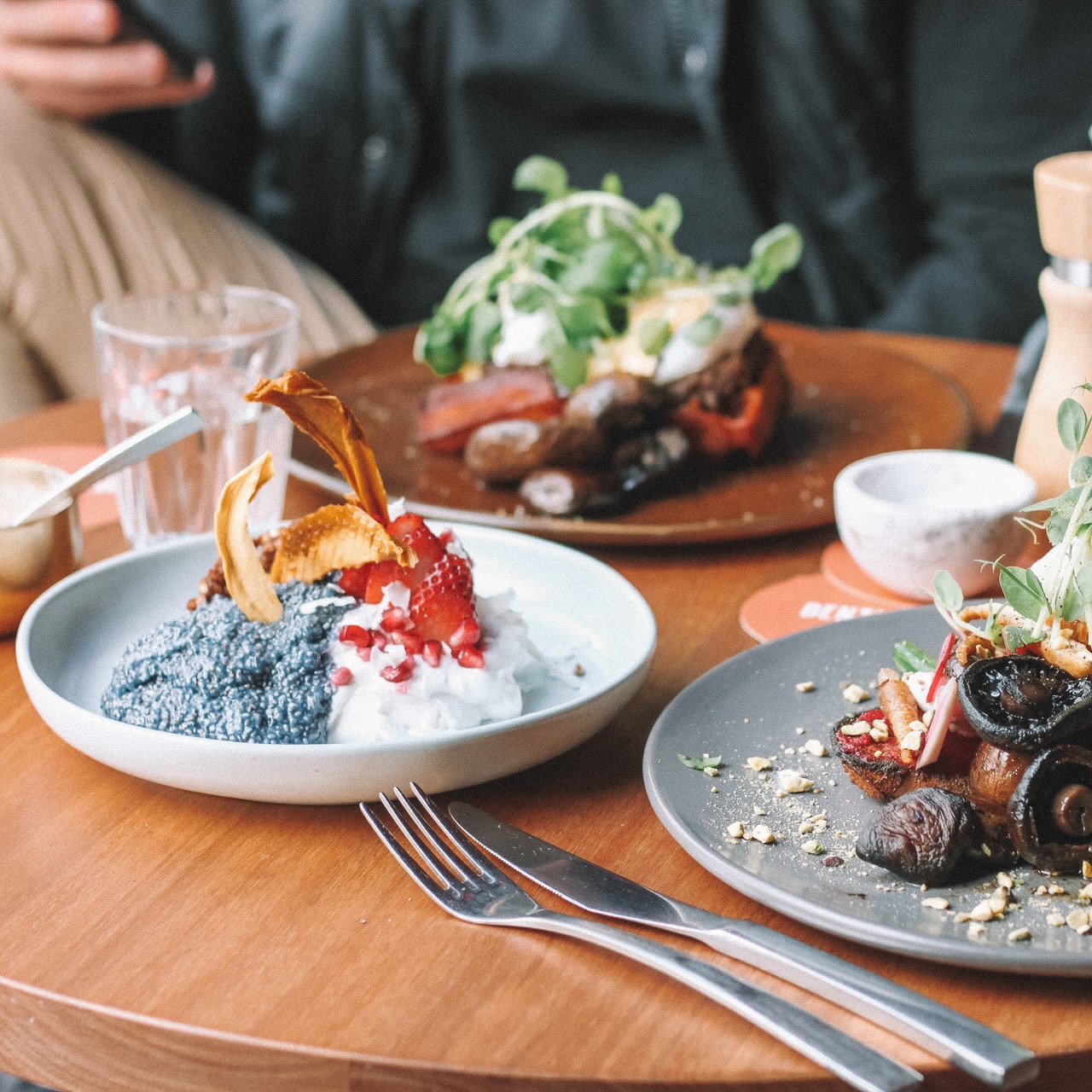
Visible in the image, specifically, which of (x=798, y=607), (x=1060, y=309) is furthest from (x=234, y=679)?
(x=1060, y=309)

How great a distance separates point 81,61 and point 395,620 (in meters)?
1.80

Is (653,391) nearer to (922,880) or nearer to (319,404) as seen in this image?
(319,404)

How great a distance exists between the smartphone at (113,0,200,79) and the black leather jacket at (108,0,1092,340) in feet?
1.23

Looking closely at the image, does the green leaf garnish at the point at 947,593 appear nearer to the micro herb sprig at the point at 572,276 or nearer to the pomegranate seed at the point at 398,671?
the pomegranate seed at the point at 398,671

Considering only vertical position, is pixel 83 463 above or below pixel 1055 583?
below

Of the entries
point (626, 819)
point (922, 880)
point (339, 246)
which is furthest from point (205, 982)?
point (339, 246)

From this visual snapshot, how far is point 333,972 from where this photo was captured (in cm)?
74

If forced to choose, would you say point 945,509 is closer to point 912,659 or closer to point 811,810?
point 912,659

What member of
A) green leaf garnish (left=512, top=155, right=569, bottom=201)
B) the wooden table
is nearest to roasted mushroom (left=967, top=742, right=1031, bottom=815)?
the wooden table

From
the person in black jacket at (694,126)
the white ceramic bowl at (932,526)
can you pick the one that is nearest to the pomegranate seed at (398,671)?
the white ceramic bowl at (932,526)

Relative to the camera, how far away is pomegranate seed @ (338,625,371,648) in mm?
900

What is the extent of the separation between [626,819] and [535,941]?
0.15 metres

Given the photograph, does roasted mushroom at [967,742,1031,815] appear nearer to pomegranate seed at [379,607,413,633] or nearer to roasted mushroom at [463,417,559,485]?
pomegranate seed at [379,607,413,633]

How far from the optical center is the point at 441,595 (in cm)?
91
